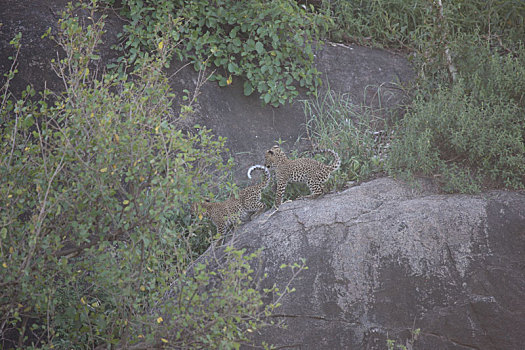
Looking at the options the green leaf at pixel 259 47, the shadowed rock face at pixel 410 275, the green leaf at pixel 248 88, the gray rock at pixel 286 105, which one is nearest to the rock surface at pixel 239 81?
the gray rock at pixel 286 105

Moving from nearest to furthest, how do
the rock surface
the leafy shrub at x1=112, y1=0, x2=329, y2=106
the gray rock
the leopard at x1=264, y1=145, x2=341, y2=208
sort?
the leopard at x1=264, y1=145, x2=341, y2=208, the rock surface, the leafy shrub at x1=112, y1=0, x2=329, y2=106, the gray rock

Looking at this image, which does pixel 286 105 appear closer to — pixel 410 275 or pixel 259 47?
pixel 259 47

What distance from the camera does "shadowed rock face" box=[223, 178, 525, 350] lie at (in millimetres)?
5168

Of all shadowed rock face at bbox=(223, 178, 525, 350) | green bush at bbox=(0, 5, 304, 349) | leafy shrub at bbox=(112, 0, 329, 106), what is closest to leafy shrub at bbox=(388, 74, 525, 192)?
shadowed rock face at bbox=(223, 178, 525, 350)

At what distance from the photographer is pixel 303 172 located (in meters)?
6.36

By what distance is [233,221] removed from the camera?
6.32 metres

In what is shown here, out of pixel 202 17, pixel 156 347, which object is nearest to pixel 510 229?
pixel 156 347

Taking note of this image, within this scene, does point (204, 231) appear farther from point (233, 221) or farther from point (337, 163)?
point (337, 163)

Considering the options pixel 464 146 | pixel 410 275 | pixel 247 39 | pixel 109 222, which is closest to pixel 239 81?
pixel 247 39

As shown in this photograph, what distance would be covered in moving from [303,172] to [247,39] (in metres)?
2.54

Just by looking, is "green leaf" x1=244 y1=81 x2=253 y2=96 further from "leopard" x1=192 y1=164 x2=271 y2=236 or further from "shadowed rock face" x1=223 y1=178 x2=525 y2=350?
"shadowed rock face" x1=223 y1=178 x2=525 y2=350

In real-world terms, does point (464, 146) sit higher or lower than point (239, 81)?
higher

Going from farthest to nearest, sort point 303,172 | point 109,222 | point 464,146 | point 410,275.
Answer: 1. point 303,172
2. point 464,146
3. point 410,275
4. point 109,222

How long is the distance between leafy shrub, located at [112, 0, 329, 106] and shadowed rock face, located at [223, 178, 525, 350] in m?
2.75
